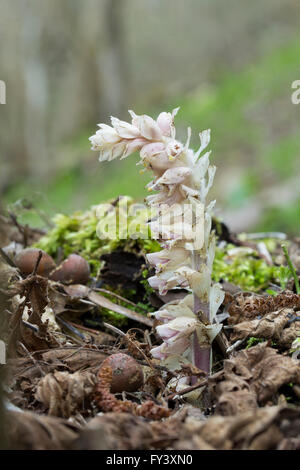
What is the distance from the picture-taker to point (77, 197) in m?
13.3

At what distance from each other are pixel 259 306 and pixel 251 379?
445 millimetres

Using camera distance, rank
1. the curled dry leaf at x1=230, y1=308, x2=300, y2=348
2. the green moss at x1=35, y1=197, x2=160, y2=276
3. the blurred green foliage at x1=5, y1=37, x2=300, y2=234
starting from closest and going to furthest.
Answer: the curled dry leaf at x1=230, y1=308, x2=300, y2=348 < the green moss at x1=35, y1=197, x2=160, y2=276 < the blurred green foliage at x1=5, y1=37, x2=300, y2=234

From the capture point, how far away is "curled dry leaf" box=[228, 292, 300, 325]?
1870 millimetres

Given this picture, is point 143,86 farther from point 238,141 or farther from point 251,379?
point 251,379

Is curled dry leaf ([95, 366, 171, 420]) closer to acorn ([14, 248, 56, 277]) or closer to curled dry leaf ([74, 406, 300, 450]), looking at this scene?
curled dry leaf ([74, 406, 300, 450])

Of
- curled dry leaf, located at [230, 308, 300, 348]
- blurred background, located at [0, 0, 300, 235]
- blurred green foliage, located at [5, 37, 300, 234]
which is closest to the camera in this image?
curled dry leaf, located at [230, 308, 300, 348]

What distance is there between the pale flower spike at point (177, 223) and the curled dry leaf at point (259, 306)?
0.67 ft

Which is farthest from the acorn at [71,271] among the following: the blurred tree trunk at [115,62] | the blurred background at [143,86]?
the blurred tree trunk at [115,62]

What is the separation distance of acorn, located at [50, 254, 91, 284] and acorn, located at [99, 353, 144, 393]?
84cm

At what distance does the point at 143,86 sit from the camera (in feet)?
65.1

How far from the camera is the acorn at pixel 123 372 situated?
158 centimetres

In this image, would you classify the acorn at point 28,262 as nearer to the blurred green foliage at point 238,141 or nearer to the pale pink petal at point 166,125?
the pale pink petal at point 166,125

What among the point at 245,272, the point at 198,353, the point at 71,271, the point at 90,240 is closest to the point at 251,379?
the point at 198,353

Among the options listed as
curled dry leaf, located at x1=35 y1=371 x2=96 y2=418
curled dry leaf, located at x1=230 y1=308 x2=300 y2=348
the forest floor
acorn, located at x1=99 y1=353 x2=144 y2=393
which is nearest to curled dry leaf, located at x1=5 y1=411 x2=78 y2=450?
the forest floor
